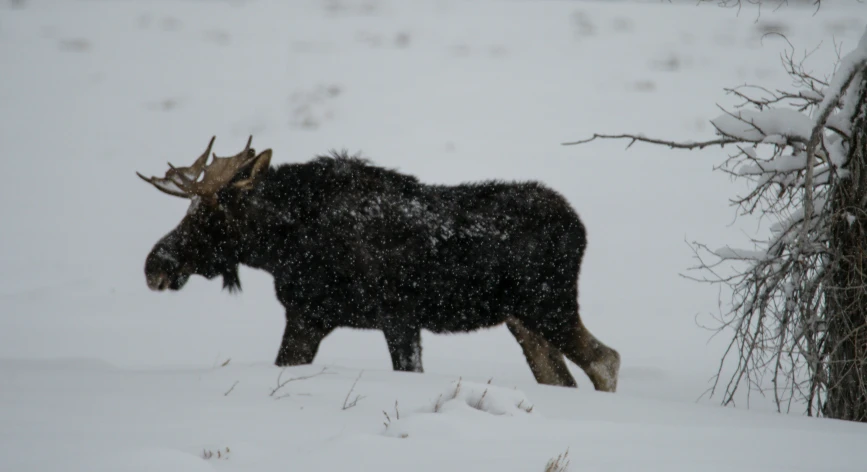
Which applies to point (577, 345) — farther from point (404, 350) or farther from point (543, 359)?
point (404, 350)

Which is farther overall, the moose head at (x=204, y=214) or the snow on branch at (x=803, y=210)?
the moose head at (x=204, y=214)

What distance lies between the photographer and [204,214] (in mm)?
5902

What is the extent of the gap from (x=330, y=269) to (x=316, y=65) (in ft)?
43.2

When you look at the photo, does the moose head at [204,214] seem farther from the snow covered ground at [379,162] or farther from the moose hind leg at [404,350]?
the moose hind leg at [404,350]

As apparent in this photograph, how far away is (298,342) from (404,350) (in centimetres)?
92

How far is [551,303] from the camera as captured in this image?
5672 mm

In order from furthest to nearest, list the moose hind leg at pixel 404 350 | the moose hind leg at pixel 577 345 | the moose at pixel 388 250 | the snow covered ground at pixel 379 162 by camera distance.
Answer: the moose hind leg at pixel 577 345 → the moose at pixel 388 250 → the moose hind leg at pixel 404 350 → the snow covered ground at pixel 379 162

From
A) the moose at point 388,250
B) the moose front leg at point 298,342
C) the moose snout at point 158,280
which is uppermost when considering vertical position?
the moose at point 388,250

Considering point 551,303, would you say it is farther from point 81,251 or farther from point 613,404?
point 81,251

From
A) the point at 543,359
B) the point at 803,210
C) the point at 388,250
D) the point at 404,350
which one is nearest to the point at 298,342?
the point at 404,350

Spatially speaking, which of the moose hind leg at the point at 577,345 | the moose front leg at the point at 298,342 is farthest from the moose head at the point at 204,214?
the moose hind leg at the point at 577,345

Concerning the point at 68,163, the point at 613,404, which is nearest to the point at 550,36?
the point at 68,163

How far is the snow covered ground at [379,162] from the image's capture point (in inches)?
122

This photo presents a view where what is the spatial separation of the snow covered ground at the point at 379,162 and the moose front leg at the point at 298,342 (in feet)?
1.99
